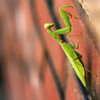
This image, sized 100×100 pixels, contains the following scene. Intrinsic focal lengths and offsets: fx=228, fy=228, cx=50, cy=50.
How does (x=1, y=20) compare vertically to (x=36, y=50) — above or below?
above

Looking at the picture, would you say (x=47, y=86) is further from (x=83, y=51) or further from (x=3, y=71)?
(x=3, y=71)

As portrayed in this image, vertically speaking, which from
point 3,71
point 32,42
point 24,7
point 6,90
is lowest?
point 6,90

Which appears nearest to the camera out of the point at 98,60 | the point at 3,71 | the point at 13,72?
the point at 98,60

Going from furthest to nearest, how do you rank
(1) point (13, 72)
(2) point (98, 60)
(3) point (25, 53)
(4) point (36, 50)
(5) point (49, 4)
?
(1) point (13, 72) < (3) point (25, 53) < (4) point (36, 50) < (5) point (49, 4) < (2) point (98, 60)

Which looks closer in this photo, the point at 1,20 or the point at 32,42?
the point at 32,42

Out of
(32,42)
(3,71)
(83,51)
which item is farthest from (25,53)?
(83,51)

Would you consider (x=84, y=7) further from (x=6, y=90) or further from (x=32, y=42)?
(x=6, y=90)
